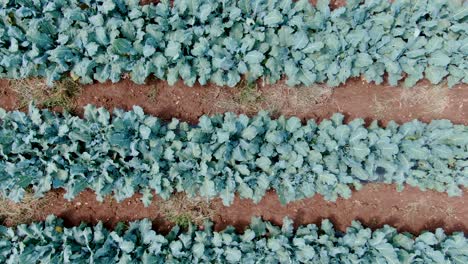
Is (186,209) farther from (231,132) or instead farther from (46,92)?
(46,92)

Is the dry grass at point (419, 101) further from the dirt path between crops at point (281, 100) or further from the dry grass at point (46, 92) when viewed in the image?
the dry grass at point (46, 92)

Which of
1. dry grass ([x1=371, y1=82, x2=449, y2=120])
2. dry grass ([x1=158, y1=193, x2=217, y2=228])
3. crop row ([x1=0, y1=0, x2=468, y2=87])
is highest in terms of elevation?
crop row ([x1=0, y1=0, x2=468, y2=87])

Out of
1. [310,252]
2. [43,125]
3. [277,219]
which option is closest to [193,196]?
[277,219]

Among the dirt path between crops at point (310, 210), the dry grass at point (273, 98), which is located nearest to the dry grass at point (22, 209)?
the dirt path between crops at point (310, 210)

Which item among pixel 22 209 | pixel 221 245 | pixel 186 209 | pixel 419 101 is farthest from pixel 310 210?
pixel 22 209

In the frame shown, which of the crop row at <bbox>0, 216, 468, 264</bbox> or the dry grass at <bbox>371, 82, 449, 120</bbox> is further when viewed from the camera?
the dry grass at <bbox>371, 82, 449, 120</bbox>

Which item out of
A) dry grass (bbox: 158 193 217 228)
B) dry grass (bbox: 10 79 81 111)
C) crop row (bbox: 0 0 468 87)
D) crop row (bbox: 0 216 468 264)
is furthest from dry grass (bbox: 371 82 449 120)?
dry grass (bbox: 10 79 81 111)

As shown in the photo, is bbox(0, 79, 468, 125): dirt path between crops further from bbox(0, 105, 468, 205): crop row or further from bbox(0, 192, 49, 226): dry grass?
bbox(0, 192, 49, 226): dry grass
